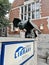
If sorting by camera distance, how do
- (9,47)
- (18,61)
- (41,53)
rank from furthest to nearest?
1. (41,53)
2. (18,61)
3. (9,47)

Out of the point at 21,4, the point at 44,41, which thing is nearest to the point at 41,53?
the point at 44,41

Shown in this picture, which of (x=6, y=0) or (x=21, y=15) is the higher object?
(x=6, y=0)

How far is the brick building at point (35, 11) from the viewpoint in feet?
36.2

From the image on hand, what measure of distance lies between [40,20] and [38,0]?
4.27ft

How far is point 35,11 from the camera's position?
11.7 metres

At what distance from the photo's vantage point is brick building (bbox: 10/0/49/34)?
1104 cm

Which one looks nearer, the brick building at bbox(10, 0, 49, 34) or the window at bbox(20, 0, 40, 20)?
the brick building at bbox(10, 0, 49, 34)

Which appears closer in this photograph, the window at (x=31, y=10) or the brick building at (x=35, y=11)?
the brick building at (x=35, y=11)

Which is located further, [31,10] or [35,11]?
[31,10]

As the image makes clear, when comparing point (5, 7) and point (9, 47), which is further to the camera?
point (5, 7)

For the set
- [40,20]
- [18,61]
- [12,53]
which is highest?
[40,20]

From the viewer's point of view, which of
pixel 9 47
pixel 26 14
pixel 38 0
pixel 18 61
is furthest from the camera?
pixel 26 14

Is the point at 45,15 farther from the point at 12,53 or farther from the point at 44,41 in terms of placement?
the point at 12,53

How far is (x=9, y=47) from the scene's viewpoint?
7.62ft
